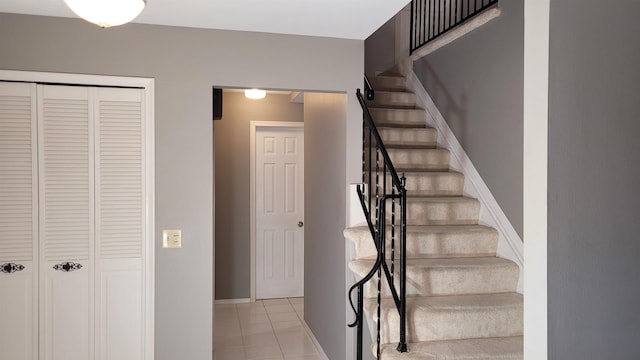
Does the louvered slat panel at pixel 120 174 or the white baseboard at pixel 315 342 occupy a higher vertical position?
the louvered slat panel at pixel 120 174

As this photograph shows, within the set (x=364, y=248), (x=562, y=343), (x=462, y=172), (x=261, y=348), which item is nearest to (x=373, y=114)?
(x=462, y=172)

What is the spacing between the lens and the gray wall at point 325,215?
3.23 m

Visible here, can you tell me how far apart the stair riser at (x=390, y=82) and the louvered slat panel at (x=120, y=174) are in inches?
103

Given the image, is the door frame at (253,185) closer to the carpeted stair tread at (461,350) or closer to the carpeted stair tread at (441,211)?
the carpeted stair tread at (441,211)

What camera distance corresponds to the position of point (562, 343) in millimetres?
1540

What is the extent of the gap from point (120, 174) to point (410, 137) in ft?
8.04

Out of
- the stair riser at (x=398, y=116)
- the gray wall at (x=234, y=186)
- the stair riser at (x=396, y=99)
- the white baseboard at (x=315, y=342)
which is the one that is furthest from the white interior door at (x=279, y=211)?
the stair riser at (x=398, y=116)

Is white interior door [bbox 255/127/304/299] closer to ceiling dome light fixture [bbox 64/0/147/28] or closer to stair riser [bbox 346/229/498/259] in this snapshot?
stair riser [bbox 346/229/498/259]

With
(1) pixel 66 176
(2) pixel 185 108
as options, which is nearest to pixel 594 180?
(2) pixel 185 108

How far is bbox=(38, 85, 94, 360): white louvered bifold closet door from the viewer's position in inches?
106

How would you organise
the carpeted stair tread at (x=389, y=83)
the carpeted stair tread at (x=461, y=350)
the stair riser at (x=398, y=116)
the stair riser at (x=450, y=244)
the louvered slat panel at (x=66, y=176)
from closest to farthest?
1. the carpeted stair tread at (x=461, y=350)
2. the louvered slat panel at (x=66, y=176)
3. the stair riser at (x=450, y=244)
4. the stair riser at (x=398, y=116)
5. the carpeted stair tread at (x=389, y=83)

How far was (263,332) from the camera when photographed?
14.6ft

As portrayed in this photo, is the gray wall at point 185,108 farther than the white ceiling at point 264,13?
Yes

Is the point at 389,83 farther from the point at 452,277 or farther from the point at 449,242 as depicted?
the point at 452,277
